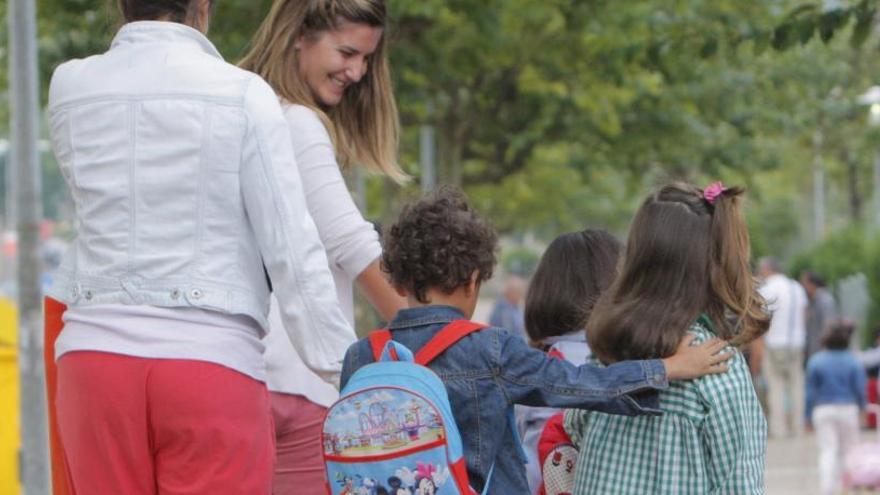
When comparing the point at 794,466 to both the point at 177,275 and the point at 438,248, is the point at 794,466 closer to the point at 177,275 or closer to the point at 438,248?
the point at 438,248

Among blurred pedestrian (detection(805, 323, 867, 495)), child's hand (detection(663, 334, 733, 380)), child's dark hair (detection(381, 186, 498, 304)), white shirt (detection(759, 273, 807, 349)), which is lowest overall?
blurred pedestrian (detection(805, 323, 867, 495))

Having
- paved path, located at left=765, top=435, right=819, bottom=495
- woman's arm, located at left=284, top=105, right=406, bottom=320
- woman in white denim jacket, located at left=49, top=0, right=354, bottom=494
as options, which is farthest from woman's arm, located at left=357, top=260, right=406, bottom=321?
paved path, located at left=765, top=435, right=819, bottom=495

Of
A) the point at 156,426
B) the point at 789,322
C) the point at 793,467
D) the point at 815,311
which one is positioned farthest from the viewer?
the point at 815,311

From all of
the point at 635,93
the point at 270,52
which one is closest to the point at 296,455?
the point at 270,52

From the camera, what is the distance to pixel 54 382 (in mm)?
3340

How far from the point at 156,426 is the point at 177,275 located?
0.27m

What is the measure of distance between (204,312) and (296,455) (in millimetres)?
663

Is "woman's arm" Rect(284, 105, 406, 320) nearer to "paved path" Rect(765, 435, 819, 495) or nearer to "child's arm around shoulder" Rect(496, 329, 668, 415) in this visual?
"child's arm around shoulder" Rect(496, 329, 668, 415)

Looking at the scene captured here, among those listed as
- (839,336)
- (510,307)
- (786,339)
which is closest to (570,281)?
(839,336)

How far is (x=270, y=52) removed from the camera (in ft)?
12.6

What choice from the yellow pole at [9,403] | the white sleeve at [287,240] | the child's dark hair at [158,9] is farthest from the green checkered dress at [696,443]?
the yellow pole at [9,403]

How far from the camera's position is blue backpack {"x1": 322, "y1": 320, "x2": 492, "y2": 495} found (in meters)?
3.20

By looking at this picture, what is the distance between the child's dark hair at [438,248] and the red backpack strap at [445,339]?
99mm

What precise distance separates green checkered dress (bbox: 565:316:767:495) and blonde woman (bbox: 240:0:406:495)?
0.57m
